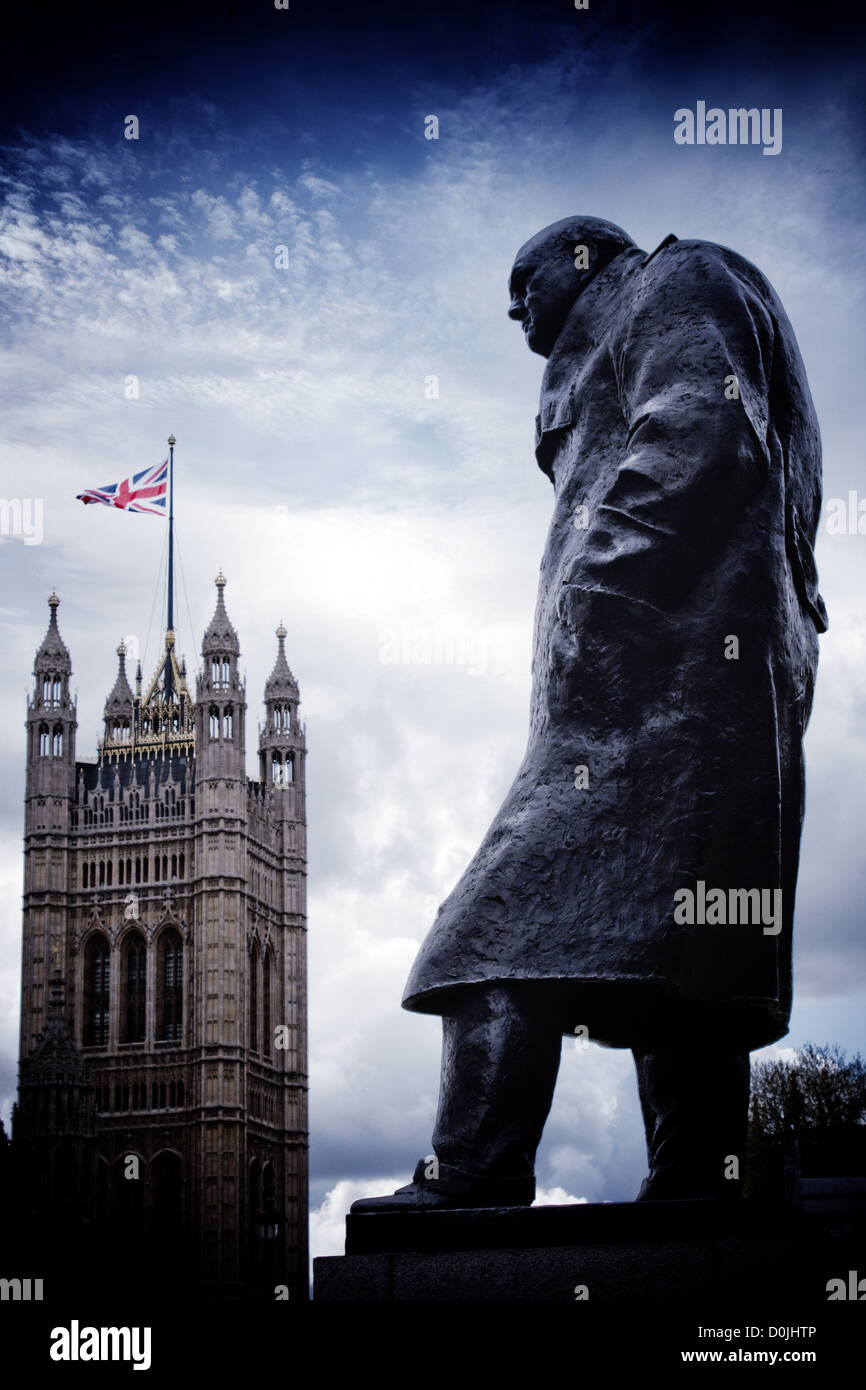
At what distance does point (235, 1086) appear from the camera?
76.8m

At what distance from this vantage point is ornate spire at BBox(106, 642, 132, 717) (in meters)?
89.5

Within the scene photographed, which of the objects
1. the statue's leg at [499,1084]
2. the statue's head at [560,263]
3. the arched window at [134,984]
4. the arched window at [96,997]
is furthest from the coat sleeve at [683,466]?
the arched window at [96,997]

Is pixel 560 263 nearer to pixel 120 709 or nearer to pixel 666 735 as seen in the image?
pixel 666 735

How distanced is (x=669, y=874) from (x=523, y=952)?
16.2 inches

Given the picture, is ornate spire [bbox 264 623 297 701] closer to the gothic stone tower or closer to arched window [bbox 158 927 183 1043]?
the gothic stone tower

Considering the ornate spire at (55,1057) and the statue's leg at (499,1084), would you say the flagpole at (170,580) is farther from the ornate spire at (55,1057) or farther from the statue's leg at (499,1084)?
the statue's leg at (499,1084)

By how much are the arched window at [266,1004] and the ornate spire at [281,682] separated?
12153mm

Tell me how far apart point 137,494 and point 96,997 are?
28.4 metres

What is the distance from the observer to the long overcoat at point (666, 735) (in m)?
4.34

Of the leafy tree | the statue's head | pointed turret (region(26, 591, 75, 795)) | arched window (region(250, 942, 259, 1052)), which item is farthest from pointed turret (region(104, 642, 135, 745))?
the statue's head

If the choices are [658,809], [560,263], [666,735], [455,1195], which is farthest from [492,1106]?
[560,263]
